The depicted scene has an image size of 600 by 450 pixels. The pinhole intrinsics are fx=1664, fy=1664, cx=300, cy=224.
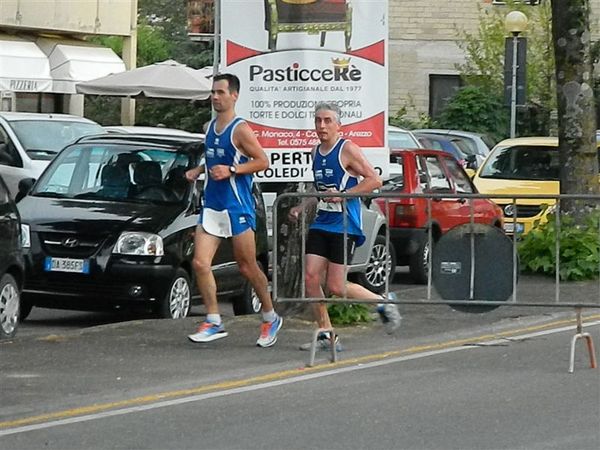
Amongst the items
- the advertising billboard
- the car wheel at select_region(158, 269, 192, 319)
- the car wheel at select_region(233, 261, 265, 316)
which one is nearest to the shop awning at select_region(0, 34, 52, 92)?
the car wheel at select_region(233, 261, 265, 316)

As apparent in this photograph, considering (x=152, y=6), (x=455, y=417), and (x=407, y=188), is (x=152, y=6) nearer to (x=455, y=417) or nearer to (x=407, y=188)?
(x=407, y=188)

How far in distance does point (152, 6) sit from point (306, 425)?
56026 mm

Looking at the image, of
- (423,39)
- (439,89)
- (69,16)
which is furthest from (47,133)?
(439,89)

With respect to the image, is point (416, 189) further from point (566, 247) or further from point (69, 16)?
point (69, 16)

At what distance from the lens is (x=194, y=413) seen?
32.5 ft

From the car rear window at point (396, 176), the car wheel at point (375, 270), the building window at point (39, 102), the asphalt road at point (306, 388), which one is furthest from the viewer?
the building window at point (39, 102)

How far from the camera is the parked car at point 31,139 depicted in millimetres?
22000

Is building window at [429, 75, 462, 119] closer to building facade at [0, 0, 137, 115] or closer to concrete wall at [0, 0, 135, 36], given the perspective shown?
building facade at [0, 0, 137, 115]

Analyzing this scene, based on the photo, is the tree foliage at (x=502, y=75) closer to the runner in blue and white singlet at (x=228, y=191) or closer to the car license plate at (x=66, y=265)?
the car license plate at (x=66, y=265)

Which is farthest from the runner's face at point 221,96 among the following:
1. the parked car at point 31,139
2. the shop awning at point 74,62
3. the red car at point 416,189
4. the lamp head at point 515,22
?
the shop awning at point 74,62

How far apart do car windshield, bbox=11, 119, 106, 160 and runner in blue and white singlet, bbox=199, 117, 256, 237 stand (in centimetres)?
1037

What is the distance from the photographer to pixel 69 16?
4081 centimetres

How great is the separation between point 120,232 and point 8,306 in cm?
146

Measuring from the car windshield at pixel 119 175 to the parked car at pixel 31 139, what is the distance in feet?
18.8
